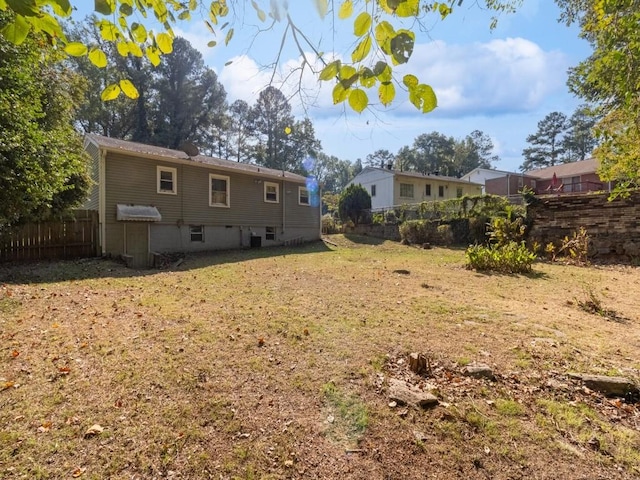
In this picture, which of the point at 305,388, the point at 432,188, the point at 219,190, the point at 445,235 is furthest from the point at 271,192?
the point at 432,188

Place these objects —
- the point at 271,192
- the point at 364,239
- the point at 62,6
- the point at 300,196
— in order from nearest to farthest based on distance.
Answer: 1. the point at 62,6
2. the point at 271,192
3. the point at 300,196
4. the point at 364,239

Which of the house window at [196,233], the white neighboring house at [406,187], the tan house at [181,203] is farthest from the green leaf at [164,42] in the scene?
the white neighboring house at [406,187]

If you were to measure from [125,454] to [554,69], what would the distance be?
596 centimetres

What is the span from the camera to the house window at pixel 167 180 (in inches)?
527

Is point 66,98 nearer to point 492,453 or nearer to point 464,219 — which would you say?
point 492,453

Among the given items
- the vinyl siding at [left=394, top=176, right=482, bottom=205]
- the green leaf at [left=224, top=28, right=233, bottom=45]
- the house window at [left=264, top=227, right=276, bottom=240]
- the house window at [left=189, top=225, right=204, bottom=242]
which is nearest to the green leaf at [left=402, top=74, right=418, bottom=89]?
the green leaf at [left=224, top=28, right=233, bottom=45]

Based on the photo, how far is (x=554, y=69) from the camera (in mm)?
4348

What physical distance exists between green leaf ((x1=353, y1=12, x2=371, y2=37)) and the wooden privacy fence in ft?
40.0

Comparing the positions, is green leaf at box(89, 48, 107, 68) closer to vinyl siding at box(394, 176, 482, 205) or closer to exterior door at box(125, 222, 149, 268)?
exterior door at box(125, 222, 149, 268)

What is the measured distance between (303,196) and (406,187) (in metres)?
12.3

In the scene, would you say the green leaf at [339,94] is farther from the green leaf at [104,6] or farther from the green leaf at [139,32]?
the green leaf at [139,32]

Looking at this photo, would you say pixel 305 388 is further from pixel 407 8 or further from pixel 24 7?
pixel 24 7

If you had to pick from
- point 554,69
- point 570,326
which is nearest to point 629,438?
point 570,326

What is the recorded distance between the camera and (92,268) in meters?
9.85
